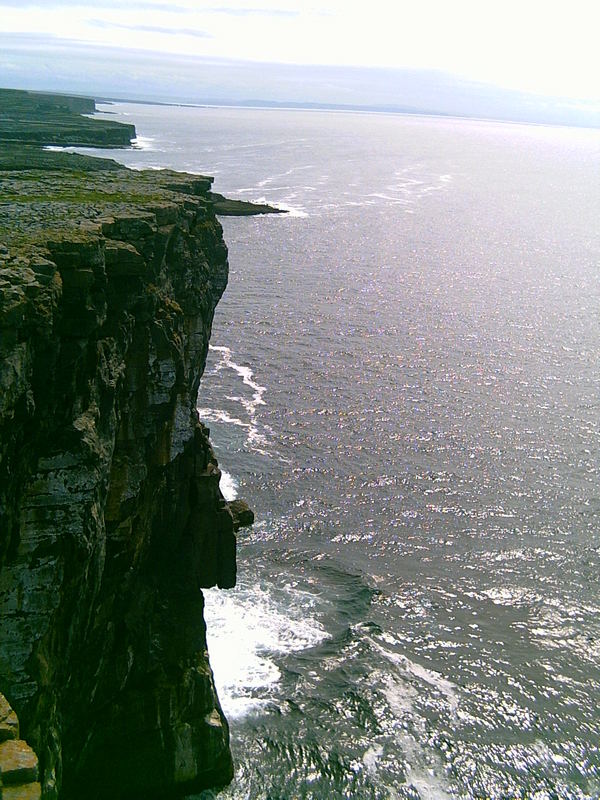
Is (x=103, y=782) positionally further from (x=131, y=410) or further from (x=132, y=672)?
(x=131, y=410)

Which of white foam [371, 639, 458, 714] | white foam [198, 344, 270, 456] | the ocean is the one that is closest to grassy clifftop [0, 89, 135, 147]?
the ocean

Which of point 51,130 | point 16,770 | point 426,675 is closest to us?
point 16,770

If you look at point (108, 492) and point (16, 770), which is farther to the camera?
point (108, 492)

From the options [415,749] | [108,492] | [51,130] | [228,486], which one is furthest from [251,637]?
[51,130]

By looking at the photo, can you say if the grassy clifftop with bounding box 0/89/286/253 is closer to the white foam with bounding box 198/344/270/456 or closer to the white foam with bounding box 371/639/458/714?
the white foam with bounding box 198/344/270/456

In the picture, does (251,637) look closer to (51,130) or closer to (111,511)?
(111,511)

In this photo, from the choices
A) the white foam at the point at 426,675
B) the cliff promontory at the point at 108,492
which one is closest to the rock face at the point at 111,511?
the cliff promontory at the point at 108,492

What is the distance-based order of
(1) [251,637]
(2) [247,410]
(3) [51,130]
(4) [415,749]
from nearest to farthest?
(4) [415,749], (1) [251,637], (2) [247,410], (3) [51,130]
